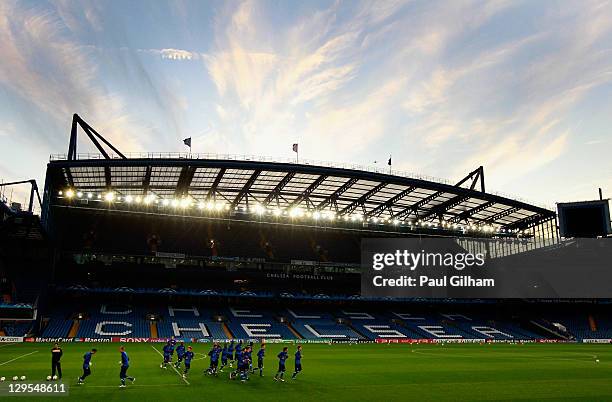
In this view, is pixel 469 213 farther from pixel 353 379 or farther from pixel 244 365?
pixel 244 365

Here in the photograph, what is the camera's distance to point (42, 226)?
48.0m

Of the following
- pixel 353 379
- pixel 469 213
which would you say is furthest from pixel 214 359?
pixel 469 213

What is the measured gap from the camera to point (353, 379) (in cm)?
2656

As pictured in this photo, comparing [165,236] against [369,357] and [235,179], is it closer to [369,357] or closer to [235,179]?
[235,179]

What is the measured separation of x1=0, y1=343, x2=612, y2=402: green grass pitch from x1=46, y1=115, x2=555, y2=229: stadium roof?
2107 centimetres

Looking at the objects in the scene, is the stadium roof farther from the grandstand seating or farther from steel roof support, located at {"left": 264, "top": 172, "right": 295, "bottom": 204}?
the grandstand seating

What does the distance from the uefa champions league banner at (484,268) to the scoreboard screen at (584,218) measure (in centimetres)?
5085

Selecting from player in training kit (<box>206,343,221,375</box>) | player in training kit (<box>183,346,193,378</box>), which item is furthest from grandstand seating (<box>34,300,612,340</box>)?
player in training kit (<box>183,346,193,378</box>)

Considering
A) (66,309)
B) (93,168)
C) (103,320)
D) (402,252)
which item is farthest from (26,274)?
(402,252)

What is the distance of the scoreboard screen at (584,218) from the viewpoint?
21281 millimetres

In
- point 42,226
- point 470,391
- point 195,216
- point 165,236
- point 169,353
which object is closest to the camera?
point 470,391

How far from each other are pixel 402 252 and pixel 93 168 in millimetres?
45822

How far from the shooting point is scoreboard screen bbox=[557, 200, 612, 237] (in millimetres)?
21281

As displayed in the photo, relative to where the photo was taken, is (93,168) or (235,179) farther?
(235,179)
